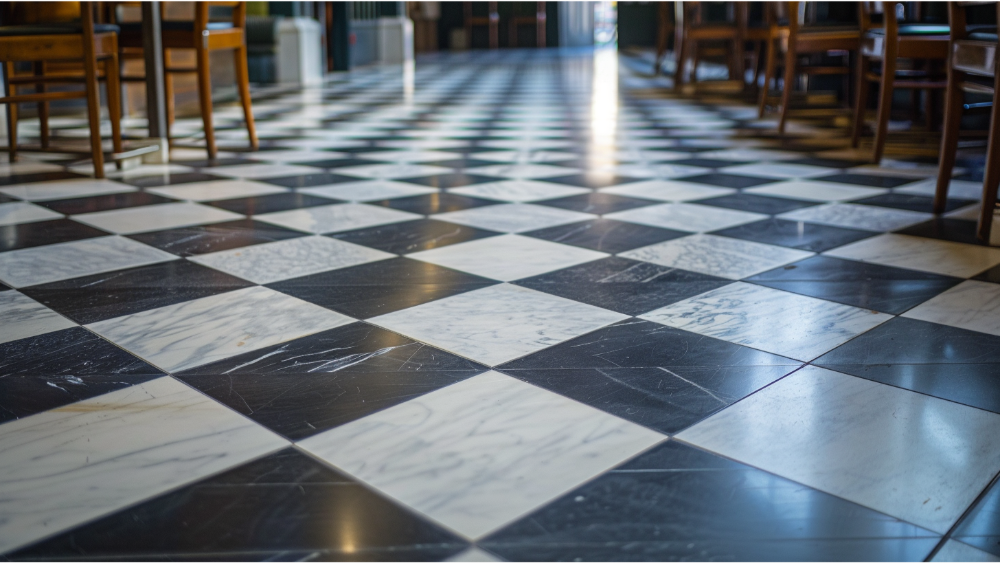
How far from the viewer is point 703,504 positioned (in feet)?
3.05

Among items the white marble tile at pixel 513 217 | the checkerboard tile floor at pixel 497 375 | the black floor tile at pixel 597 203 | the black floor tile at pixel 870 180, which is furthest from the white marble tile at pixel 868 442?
the black floor tile at pixel 870 180

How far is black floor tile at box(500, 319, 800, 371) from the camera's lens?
1335 mm

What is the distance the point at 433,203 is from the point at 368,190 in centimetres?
33

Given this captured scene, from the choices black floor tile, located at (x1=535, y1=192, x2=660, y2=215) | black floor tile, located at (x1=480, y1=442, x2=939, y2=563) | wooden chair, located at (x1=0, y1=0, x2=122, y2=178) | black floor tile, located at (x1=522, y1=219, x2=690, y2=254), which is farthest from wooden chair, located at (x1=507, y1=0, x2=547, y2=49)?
black floor tile, located at (x1=480, y1=442, x2=939, y2=563)

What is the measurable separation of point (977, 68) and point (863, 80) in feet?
5.32

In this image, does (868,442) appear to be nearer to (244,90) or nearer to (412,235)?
(412,235)

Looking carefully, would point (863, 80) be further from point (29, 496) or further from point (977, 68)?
point (29, 496)

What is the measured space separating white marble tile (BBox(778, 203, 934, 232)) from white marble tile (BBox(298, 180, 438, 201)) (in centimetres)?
116

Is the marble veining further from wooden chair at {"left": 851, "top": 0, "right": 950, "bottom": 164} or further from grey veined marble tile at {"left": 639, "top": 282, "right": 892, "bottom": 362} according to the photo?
wooden chair at {"left": 851, "top": 0, "right": 950, "bottom": 164}

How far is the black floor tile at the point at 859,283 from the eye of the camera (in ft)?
5.44

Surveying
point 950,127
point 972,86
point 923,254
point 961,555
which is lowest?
point 961,555

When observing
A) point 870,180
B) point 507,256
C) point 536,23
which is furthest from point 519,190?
point 536,23

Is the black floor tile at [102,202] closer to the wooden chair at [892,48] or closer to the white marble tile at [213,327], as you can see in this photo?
the white marble tile at [213,327]

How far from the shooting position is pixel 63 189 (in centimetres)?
279
